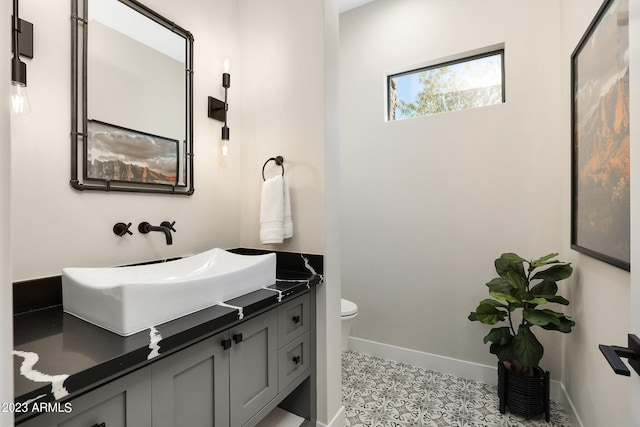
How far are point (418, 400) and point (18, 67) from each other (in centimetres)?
253

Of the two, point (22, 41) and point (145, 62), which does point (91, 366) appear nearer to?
point (22, 41)

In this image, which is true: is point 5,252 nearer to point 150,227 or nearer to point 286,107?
point 150,227

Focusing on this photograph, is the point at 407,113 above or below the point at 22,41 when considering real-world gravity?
above

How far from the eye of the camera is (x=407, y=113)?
259cm

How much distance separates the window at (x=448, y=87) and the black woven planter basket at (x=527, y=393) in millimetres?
1815

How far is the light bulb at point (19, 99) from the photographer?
0.97 m

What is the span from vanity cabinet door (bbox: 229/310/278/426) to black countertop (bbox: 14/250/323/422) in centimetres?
10

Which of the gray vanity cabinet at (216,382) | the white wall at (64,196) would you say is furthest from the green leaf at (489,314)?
the white wall at (64,196)

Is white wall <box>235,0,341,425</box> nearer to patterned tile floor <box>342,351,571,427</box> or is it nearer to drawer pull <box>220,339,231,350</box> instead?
patterned tile floor <box>342,351,571,427</box>

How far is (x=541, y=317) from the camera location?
167cm

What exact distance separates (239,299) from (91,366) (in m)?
0.54

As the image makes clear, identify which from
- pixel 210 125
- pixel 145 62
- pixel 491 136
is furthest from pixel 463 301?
pixel 145 62

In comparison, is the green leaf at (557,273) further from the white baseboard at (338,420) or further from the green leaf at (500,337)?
the white baseboard at (338,420)

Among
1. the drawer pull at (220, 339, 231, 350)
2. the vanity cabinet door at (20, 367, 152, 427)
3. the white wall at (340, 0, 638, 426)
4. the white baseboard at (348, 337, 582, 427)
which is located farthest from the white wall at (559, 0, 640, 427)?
the vanity cabinet door at (20, 367, 152, 427)
